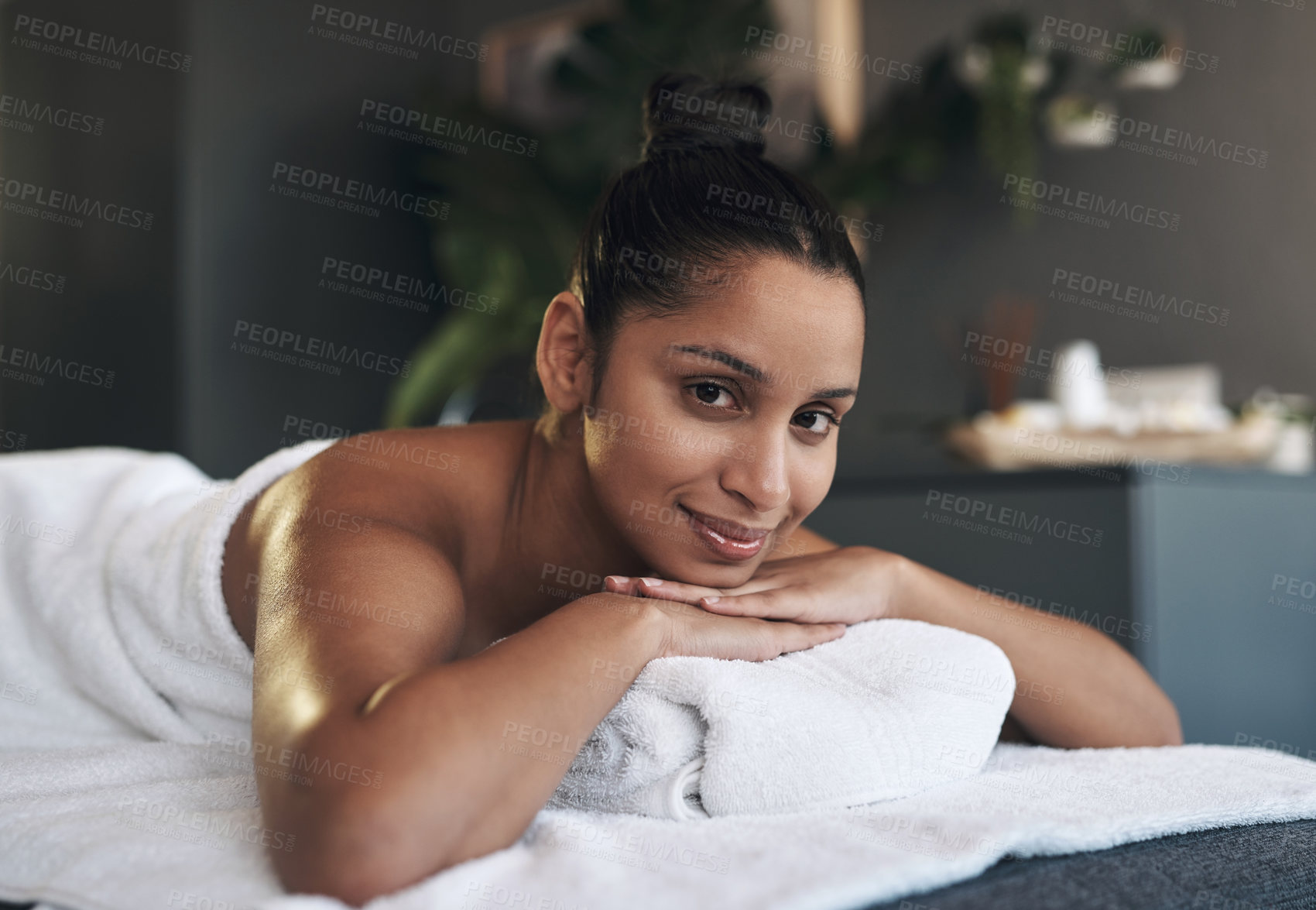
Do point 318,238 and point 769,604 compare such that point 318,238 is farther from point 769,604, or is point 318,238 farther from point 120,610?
point 769,604

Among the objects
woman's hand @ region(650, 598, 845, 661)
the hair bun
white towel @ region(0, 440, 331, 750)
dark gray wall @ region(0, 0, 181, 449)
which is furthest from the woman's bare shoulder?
dark gray wall @ region(0, 0, 181, 449)

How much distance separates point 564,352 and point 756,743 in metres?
0.44

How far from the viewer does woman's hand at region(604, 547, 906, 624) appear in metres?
0.88

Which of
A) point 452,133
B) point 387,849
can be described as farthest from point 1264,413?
point 452,133

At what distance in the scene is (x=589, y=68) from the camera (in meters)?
2.86

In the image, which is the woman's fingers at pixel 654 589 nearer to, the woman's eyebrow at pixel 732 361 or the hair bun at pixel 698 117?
the woman's eyebrow at pixel 732 361

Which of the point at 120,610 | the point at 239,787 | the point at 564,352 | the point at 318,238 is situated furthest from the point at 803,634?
the point at 318,238

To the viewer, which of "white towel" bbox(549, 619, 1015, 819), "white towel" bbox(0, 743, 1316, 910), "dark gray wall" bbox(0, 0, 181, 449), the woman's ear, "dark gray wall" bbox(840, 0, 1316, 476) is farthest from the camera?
"dark gray wall" bbox(0, 0, 181, 449)

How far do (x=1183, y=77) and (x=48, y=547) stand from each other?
2.49 metres

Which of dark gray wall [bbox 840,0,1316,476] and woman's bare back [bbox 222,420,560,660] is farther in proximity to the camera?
dark gray wall [bbox 840,0,1316,476]

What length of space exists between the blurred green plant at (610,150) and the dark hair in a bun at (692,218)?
61.1 inches

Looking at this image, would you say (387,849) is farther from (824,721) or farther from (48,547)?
(48,547)

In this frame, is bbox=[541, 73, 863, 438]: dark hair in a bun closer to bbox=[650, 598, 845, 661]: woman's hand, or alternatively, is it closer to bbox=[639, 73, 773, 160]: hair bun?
bbox=[639, 73, 773, 160]: hair bun

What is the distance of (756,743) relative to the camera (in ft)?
2.43
